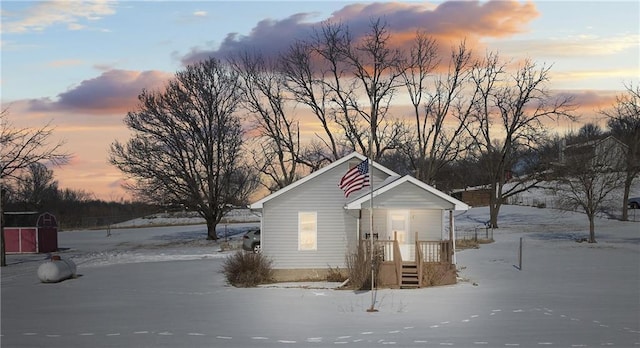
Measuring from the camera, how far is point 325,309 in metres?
21.8

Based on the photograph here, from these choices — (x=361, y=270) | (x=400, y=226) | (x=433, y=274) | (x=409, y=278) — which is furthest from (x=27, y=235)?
(x=433, y=274)

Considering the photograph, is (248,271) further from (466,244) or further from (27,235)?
(27,235)

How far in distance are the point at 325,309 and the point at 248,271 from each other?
27.0ft

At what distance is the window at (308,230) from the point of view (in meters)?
31.3

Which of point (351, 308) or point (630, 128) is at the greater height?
point (630, 128)

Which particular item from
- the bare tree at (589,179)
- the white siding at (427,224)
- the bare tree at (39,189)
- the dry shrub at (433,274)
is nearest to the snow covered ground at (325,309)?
the dry shrub at (433,274)

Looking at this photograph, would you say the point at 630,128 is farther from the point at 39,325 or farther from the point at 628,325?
the point at 39,325

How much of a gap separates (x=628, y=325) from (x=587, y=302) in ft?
15.5

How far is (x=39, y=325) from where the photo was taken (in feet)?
63.0

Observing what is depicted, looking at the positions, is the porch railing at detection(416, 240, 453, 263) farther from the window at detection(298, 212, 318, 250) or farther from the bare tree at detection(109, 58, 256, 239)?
the bare tree at detection(109, 58, 256, 239)

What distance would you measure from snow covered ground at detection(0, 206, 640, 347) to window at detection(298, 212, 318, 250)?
268cm

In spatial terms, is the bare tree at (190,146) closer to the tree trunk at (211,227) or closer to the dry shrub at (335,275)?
the tree trunk at (211,227)

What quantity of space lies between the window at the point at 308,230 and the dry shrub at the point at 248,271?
1.81 metres

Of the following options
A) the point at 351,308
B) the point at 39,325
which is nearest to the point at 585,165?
the point at 351,308
